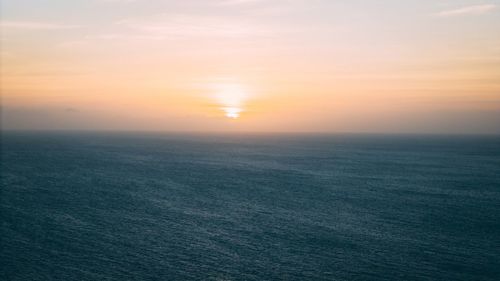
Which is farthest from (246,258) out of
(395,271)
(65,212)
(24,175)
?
(24,175)

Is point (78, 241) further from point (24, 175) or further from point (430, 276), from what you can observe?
point (24, 175)

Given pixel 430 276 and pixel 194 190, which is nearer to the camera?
pixel 430 276

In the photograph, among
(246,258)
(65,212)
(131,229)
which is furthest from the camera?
(65,212)

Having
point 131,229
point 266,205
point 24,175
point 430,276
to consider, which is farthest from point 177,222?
point 24,175

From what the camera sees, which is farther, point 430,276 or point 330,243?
point 330,243

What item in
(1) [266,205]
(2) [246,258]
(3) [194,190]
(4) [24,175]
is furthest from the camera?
(4) [24,175]

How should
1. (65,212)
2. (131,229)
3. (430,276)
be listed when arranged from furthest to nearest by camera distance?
(65,212)
(131,229)
(430,276)

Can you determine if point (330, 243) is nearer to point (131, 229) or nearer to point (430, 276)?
point (430, 276)

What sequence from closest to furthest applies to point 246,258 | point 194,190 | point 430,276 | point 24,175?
1. point 430,276
2. point 246,258
3. point 194,190
4. point 24,175
